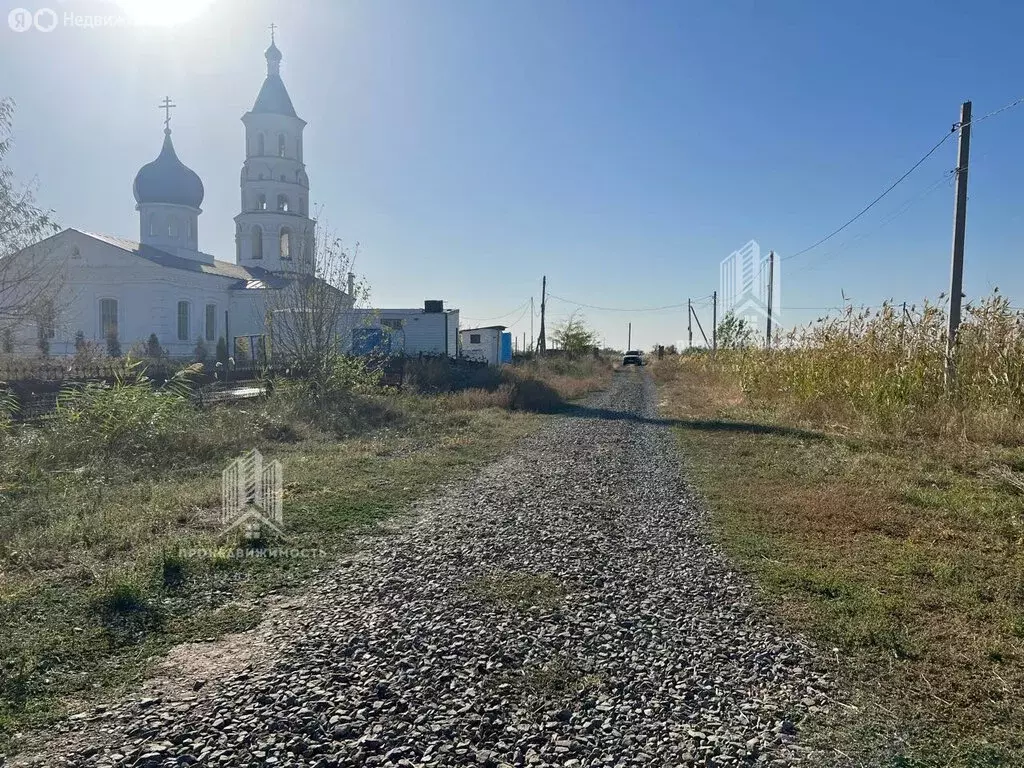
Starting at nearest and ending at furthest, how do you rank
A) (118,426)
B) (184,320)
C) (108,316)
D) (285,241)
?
(118,426) → (108,316) → (184,320) → (285,241)

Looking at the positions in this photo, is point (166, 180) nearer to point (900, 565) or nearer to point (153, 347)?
point (153, 347)

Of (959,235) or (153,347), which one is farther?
(153,347)

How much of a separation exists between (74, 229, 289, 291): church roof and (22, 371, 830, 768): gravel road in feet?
102

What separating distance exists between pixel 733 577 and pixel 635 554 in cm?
82

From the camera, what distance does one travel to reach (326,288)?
16156 mm

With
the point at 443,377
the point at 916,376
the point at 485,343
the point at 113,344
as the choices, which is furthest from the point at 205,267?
the point at 916,376

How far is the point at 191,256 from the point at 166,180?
195 inches

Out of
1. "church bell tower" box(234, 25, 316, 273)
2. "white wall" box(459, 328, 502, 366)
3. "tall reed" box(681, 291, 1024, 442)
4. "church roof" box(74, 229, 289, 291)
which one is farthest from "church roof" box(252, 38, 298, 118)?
"tall reed" box(681, 291, 1024, 442)

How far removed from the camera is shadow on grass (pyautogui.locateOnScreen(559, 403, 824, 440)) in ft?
40.2

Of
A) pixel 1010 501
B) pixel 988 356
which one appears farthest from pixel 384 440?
pixel 988 356

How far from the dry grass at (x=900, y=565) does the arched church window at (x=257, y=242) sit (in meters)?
40.7

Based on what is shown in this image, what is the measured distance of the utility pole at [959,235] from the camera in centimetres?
1105

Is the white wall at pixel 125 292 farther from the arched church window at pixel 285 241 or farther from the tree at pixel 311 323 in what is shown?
the tree at pixel 311 323

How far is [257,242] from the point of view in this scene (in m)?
45.0
